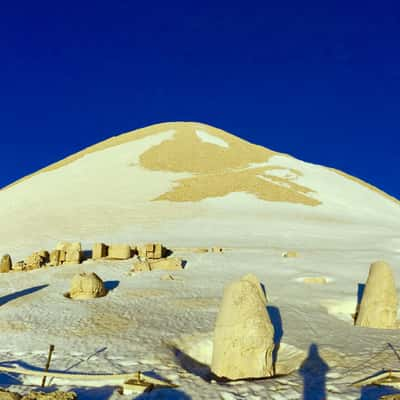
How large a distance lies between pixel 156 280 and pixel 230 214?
15.6m

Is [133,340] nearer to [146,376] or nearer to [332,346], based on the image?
[146,376]

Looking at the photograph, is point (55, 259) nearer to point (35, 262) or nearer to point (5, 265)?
point (35, 262)

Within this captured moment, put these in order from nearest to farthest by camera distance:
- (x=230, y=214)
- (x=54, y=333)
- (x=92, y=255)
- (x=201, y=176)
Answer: (x=54, y=333) → (x=92, y=255) → (x=230, y=214) → (x=201, y=176)

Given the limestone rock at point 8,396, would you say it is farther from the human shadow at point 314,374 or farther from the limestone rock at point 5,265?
the limestone rock at point 5,265

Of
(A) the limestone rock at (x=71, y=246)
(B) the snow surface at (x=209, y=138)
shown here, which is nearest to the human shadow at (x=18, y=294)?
(A) the limestone rock at (x=71, y=246)

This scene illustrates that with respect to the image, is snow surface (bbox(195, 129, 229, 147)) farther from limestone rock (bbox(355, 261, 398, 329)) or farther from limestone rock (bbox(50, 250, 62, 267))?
limestone rock (bbox(355, 261, 398, 329))

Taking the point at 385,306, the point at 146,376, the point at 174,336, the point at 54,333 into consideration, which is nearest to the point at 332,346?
the point at 385,306

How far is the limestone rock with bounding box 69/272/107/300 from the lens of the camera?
46.4 ft

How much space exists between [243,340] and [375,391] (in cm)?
230

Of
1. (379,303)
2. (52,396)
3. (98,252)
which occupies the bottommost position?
(52,396)

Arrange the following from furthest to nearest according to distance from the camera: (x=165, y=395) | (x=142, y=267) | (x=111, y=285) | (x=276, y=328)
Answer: (x=142, y=267) < (x=111, y=285) < (x=276, y=328) < (x=165, y=395)

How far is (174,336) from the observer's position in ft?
34.0

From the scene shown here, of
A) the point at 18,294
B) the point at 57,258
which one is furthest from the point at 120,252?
the point at 18,294

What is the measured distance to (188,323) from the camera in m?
11.4
